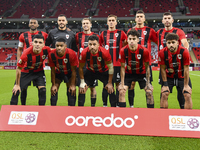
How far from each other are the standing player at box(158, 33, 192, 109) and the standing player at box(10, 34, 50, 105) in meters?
2.18

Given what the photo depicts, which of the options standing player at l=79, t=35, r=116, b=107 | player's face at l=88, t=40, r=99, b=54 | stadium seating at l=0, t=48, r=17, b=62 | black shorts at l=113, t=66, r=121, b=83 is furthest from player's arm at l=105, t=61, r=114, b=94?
stadium seating at l=0, t=48, r=17, b=62

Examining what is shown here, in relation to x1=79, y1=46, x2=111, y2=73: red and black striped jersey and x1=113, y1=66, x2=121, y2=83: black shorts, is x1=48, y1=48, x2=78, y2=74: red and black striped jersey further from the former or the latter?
x1=113, y1=66, x2=121, y2=83: black shorts

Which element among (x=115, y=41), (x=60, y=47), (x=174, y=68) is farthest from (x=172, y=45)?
(x=60, y=47)

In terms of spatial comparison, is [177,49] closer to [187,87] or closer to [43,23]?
[187,87]

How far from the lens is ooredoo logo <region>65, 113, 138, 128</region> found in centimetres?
276

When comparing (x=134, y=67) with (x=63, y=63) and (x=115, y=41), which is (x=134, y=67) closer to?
(x=115, y=41)

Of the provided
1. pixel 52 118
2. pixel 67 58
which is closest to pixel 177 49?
pixel 67 58

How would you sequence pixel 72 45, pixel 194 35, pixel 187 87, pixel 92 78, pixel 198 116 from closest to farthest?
pixel 198 116 < pixel 187 87 < pixel 92 78 < pixel 72 45 < pixel 194 35

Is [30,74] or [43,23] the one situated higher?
[43,23]

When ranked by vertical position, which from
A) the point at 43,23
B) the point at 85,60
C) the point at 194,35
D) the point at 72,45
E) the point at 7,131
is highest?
the point at 43,23

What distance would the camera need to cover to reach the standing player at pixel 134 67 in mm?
3463

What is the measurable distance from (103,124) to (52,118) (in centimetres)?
76

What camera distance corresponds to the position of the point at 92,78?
3861mm

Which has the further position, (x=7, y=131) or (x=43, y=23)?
(x=43, y=23)
